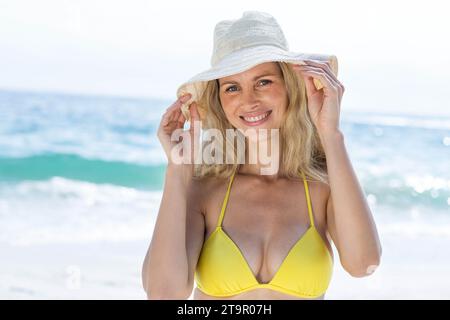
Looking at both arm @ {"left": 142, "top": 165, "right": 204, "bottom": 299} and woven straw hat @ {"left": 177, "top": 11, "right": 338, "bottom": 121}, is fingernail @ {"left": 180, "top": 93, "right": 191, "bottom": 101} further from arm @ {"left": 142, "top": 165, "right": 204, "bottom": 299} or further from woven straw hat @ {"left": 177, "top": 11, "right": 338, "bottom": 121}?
arm @ {"left": 142, "top": 165, "right": 204, "bottom": 299}

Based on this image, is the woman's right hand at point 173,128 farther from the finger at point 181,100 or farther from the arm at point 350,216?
the arm at point 350,216

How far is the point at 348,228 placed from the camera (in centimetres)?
255

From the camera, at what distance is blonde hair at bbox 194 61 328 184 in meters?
2.93

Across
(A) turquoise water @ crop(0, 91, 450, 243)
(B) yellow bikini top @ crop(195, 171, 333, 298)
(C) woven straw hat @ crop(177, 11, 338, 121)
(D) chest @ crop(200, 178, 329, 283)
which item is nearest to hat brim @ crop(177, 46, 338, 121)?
(C) woven straw hat @ crop(177, 11, 338, 121)

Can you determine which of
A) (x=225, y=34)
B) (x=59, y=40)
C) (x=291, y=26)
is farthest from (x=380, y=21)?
(x=225, y=34)

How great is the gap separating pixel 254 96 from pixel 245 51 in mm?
195

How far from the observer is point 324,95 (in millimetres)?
2631

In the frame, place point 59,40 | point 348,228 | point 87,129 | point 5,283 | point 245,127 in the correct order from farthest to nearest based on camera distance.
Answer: point 59,40, point 87,129, point 5,283, point 245,127, point 348,228

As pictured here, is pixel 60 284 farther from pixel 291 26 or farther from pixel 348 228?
pixel 291 26

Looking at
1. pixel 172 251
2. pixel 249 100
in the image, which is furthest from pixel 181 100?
pixel 172 251

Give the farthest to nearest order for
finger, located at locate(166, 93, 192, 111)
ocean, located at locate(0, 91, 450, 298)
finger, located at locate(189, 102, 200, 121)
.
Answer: ocean, located at locate(0, 91, 450, 298) → finger, located at locate(189, 102, 200, 121) → finger, located at locate(166, 93, 192, 111)

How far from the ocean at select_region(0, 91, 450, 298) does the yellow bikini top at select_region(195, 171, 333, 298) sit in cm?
431
